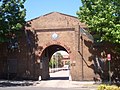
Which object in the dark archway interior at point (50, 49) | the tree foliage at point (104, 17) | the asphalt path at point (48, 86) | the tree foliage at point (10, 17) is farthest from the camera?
the dark archway interior at point (50, 49)

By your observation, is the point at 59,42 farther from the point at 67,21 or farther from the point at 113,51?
the point at 113,51

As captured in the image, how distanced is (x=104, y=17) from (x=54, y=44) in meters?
11.4

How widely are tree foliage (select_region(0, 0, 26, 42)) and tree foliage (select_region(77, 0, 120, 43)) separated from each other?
8139 mm

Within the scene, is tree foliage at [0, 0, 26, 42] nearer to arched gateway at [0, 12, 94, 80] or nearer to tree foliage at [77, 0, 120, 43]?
arched gateway at [0, 12, 94, 80]

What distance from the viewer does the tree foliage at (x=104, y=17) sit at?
3294 centimetres

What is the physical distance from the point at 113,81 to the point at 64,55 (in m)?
109

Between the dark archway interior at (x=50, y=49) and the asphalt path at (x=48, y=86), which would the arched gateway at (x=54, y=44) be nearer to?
the dark archway interior at (x=50, y=49)

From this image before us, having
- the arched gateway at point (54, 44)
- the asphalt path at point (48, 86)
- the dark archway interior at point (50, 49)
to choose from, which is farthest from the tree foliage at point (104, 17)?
the dark archway interior at point (50, 49)

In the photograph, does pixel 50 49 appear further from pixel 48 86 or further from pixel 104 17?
pixel 104 17

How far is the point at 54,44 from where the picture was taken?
4334cm

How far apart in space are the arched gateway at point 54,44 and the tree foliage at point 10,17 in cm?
358

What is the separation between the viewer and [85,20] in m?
35.7

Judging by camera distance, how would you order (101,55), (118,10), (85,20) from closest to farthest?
(118,10) → (85,20) → (101,55)

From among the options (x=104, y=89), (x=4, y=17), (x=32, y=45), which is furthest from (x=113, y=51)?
(x=104, y=89)
